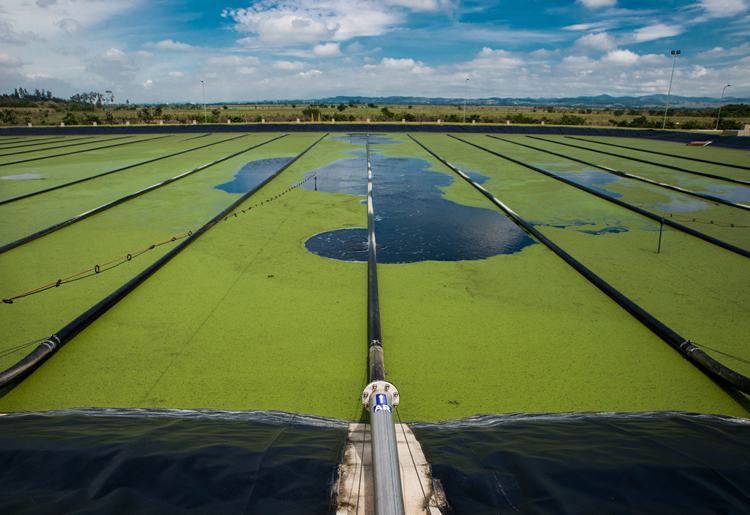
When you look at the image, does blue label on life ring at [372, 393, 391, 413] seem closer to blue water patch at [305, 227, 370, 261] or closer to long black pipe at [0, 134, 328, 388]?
long black pipe at [0, 134, 328, 388]

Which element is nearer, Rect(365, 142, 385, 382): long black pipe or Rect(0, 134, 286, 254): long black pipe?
Rect(365, 142, 385, 382): long black pipe

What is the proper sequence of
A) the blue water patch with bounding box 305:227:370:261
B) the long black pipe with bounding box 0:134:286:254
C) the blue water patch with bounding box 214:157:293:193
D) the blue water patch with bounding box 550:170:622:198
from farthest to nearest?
the blue water patch with bounding box 214:157:293:193
the blue water patch with bounding box 550:170:622:198
the long black pipe with bounding box 0:134:286:254
the blue water patch with bounding box 305:227:370:261

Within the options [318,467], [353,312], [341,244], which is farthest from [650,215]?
[318,467]

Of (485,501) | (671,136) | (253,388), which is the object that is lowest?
(253,388)

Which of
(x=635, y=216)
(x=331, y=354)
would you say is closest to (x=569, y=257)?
(x=635, y=216)

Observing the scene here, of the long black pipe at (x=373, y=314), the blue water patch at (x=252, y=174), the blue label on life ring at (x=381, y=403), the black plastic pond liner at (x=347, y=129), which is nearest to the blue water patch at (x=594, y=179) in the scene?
the long black pipe at (x=373, y=314)

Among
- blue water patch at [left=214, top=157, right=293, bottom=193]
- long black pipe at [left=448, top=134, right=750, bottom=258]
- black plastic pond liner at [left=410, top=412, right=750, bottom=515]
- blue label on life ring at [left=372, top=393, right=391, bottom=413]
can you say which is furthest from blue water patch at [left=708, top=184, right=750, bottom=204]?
blue water patch at [left=214, top=157, right=293, bottom=193]

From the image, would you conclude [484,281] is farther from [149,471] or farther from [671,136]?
[671,136]
